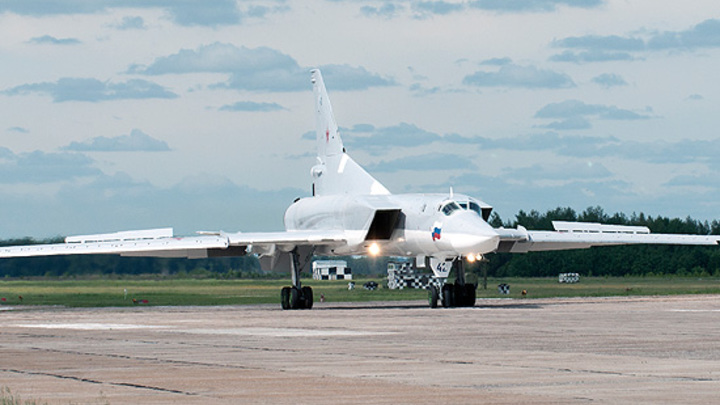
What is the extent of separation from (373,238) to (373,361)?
73.3 feet

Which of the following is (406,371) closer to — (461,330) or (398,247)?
(461,330)

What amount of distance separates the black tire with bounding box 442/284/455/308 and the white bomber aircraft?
0.03 metres

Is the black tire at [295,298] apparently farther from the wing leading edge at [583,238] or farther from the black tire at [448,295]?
the wing leading edge at [583,238]

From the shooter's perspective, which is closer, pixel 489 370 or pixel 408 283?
pixel 489 370

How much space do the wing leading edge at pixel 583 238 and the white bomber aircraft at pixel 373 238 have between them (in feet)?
0.10

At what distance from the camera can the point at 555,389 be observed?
1205 centimetres

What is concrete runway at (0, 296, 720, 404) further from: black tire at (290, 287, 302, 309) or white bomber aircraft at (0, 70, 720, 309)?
black tire at (290, 287, 302, 309)

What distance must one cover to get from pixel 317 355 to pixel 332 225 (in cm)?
2280

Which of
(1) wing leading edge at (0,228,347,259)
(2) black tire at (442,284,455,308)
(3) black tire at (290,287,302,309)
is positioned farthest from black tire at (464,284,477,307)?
(3) black tire at (290,287,302,309)

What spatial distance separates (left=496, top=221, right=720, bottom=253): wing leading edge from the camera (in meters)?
38.2

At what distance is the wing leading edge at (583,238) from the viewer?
3816 cm

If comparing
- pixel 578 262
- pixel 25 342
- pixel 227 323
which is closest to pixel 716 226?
pixel 578 262

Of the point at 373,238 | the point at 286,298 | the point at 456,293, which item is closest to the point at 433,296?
the point at 456,293

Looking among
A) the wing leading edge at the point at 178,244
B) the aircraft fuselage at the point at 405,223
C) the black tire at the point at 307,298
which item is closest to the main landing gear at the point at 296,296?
the black tire at the point at 307,298
